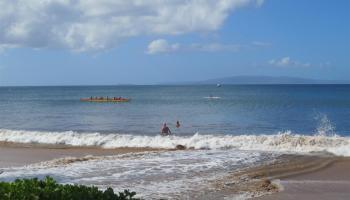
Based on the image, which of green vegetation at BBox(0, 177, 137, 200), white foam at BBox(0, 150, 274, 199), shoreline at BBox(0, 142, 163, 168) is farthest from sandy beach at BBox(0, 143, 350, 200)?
green vegetation at BBox(0, 177, 137, 200)

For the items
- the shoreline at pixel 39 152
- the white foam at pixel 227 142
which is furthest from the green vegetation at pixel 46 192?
the white foam at pixel 227 142

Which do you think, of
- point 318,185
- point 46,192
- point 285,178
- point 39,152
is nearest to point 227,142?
point 39,152

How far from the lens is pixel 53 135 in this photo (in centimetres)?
3284

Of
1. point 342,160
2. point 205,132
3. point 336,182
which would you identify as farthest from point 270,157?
point 205,132

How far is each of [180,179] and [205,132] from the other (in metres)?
21.3

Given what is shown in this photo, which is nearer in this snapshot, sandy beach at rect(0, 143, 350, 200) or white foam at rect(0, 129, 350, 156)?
sandy beach at rect(0, 143, 350, 200)

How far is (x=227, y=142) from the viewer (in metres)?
28.0

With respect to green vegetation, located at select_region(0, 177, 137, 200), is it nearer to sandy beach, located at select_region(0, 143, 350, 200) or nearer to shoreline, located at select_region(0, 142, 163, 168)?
sandy beach, located at select_region(0, 143, 350, 200)

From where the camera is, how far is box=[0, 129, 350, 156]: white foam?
25.6 meters

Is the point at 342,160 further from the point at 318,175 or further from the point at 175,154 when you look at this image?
the point at 175,154

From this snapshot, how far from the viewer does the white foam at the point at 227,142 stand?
83.9 feet

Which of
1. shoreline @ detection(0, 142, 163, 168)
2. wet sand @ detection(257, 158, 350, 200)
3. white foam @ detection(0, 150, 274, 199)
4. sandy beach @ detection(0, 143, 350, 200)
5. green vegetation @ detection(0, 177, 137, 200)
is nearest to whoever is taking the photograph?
green vegetation @ detection(0, 177, 137, 200)

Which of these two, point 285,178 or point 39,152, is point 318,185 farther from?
point 39,152

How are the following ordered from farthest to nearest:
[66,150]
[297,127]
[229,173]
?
[297,127] → [66,150] → [229,173]
